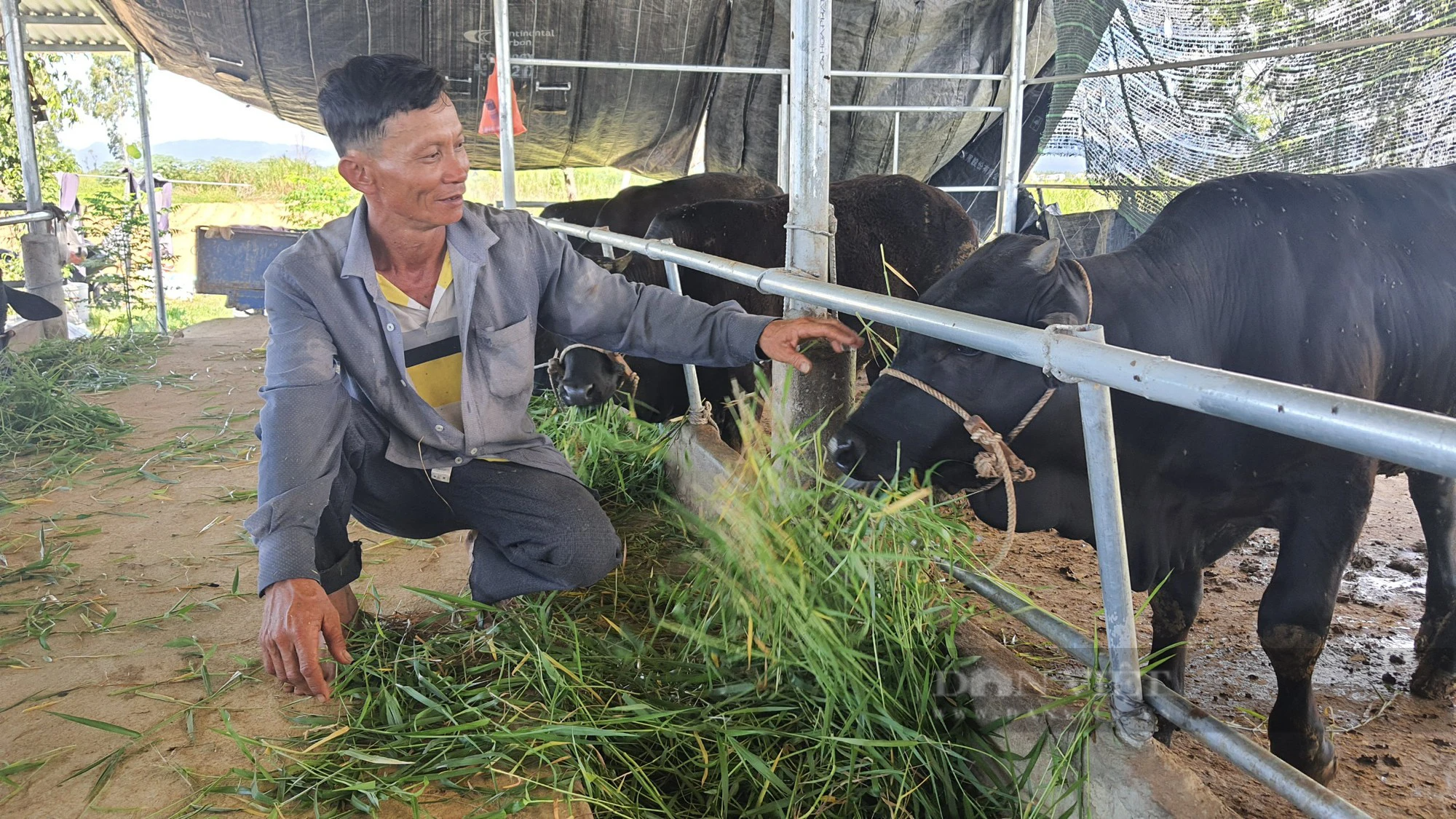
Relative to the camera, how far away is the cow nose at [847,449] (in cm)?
214

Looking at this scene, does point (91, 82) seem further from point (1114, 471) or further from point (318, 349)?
point (1114, 471)

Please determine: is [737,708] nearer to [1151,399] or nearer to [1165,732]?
[1151,399]

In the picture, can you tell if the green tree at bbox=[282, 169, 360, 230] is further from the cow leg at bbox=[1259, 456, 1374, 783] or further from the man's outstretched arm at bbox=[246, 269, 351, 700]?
the cow leg at bbox=[1259, 456, 1374, 783]

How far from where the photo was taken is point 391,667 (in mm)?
2299

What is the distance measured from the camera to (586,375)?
4020 mm

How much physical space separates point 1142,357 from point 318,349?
1892mm

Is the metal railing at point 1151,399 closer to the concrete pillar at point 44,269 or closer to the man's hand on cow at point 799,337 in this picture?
the man's hand on cow at point 799,337

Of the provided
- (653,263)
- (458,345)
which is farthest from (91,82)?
(458,345)

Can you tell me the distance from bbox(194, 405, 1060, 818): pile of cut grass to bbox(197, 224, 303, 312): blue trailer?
12.1 metres

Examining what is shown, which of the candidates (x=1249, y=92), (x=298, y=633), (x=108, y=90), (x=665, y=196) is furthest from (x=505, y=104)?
(x=108, y=90)

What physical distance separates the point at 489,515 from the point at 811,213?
122cm

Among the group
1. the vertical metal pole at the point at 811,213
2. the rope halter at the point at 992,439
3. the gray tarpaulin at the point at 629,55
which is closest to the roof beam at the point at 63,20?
the gray tarpaulin at the point at 629,55

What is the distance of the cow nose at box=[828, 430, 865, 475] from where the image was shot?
2.14m

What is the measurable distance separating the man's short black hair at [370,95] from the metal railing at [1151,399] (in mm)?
1216
